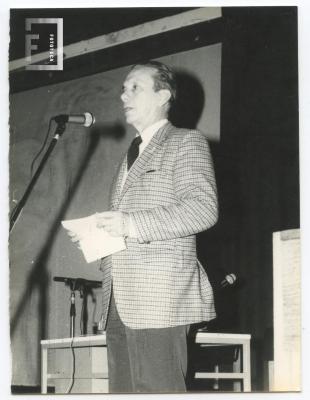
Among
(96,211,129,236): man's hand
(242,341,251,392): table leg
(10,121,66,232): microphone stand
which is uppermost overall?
(10,121,66,232): microphone stand

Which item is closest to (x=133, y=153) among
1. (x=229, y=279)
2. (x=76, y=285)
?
(x=229, y=279)

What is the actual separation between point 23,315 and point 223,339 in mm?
1503

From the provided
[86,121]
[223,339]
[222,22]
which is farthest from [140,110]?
[222,22]

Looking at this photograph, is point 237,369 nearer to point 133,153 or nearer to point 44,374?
point 44,374

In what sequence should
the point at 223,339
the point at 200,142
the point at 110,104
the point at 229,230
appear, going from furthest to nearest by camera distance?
Answer: 1. the point at 110,104
2. the point at 229,230
3. the point at 223,339
4. the point at 200,142

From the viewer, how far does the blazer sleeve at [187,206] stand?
5.53ft

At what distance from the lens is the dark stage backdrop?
11.1ft

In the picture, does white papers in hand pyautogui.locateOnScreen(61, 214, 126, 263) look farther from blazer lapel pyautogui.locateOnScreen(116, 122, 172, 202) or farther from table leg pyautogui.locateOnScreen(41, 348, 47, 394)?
table leg pyautogui.locateOnScreen(41, 348, 47, 394)

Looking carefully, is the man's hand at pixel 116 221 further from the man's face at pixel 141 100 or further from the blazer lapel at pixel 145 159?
the man's face at pixel 141 100

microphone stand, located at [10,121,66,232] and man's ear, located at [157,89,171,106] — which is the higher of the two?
man's ear, located at [157,89,171,106]

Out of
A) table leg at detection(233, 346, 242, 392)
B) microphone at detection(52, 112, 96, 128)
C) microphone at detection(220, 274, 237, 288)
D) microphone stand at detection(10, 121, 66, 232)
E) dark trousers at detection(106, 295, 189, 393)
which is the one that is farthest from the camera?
table leg at detection(233, 346, 242, 392)

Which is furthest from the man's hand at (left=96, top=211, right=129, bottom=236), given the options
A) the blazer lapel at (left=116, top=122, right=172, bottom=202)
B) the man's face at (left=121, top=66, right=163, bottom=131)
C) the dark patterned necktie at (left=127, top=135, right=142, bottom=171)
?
the man's face at (left=121, top=66, right=163, bottom=131)
